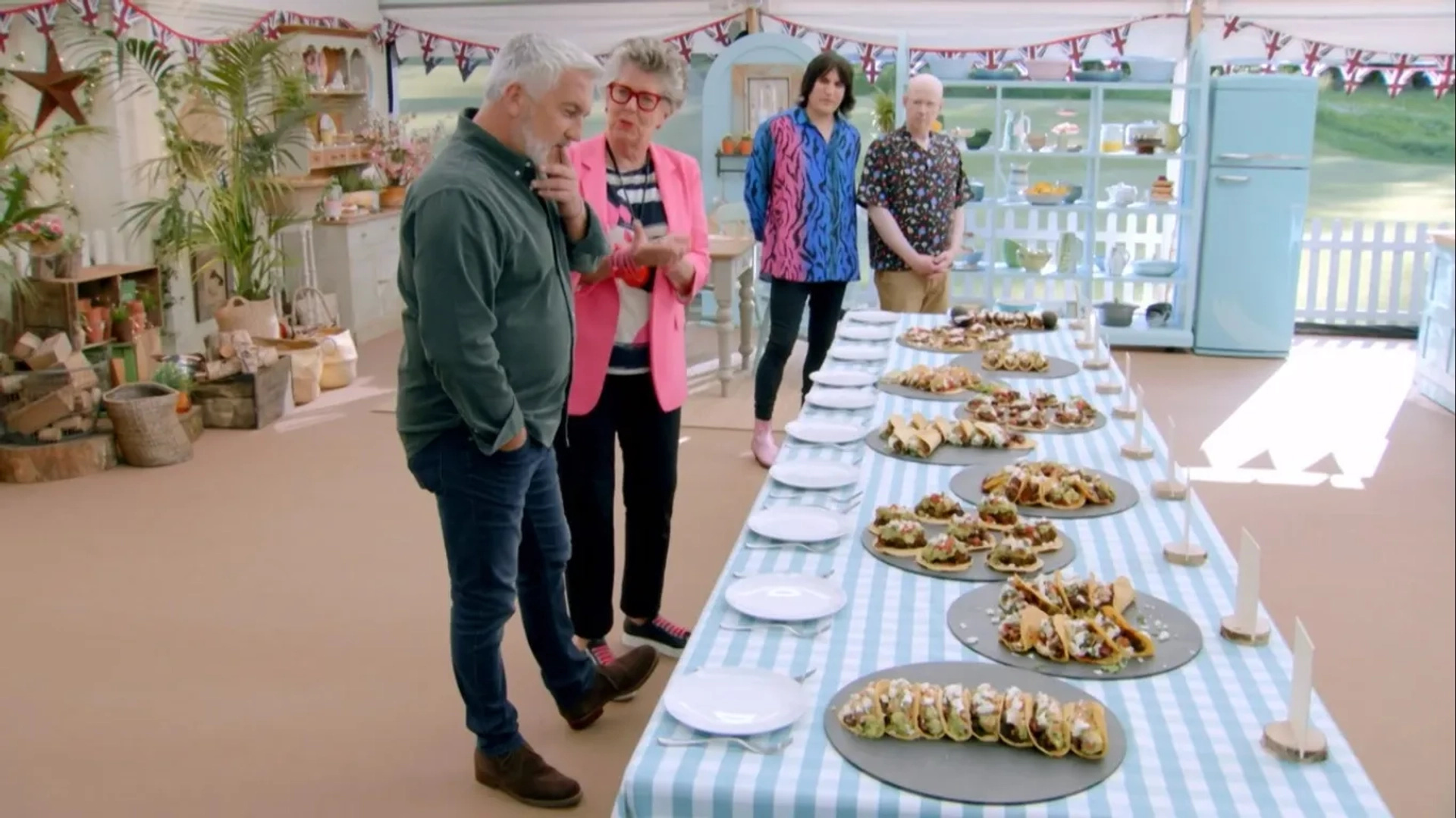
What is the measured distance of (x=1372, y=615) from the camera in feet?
12.7

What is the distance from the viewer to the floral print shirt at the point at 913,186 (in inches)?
190

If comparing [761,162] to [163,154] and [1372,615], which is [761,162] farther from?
[163,154]

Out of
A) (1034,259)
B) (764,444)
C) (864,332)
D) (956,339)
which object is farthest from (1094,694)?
(1034,259)

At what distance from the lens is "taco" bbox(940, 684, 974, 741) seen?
163cm

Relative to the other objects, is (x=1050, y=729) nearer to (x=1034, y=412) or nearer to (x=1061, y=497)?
(x=1061, y=497)

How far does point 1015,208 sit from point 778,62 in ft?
5.48

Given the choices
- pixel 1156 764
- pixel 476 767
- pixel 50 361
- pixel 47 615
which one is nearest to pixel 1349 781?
pixel 1156 764

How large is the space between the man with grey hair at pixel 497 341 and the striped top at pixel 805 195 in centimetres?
221

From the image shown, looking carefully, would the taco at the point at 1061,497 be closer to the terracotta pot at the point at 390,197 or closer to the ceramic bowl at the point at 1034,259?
the ceramic bowl at the point at 1034,259

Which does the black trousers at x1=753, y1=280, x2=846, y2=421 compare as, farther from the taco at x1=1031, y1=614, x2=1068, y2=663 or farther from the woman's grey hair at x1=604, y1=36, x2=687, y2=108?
the taco at x1=1031, y1=614, x2=1068, y2=663

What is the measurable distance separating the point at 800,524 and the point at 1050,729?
83 centimetres

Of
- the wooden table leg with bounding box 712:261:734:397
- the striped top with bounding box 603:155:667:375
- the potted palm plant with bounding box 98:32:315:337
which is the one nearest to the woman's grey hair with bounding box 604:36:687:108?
the striped top with bounding box 603:155:667:375

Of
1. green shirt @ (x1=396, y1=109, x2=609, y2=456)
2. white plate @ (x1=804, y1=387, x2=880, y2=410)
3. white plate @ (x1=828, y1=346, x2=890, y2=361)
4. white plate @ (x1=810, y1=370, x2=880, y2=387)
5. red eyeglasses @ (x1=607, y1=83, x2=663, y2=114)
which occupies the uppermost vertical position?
red eyeglasses @ (x1=607, y1=83, x2=663, y2=114)

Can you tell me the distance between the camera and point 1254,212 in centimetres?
734
